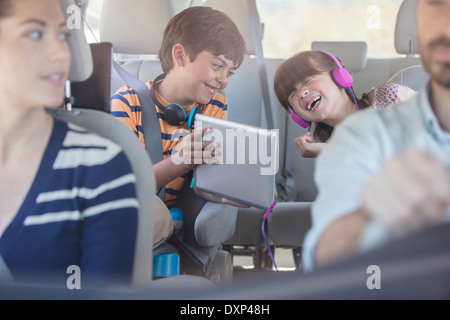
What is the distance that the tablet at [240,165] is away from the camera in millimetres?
930

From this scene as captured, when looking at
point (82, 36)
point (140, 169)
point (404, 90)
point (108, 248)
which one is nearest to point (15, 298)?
point (108, 248)

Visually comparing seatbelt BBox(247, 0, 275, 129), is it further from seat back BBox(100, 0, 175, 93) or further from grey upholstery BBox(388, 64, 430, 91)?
grey upholstery BBox(388, 64, 430, 91)

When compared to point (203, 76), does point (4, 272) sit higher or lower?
lower

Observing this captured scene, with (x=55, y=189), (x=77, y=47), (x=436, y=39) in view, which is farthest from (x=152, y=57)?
(x=436, y=39)

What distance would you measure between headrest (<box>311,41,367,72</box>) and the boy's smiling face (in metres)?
0.20

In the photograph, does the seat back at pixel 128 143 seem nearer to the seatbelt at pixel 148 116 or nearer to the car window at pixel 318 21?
the seatbelt at pixel 148 116

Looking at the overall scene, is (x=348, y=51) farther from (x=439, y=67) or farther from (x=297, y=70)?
(x=439, y=67)

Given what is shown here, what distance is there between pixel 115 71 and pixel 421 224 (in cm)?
65

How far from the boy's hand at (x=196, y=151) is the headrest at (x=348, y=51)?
0.31 m

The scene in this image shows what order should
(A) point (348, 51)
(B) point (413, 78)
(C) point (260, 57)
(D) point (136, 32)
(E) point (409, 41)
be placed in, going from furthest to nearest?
(A) point (348, 51), (C) point (260, 57), (D) point (136, 32), (E) point (409, 41), (B) point (413, 78)

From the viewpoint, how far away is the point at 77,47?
73 cm

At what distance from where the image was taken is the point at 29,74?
644 mm

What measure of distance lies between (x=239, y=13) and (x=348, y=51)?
0.31 metres

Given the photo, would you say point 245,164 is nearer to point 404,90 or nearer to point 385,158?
point 404,90
